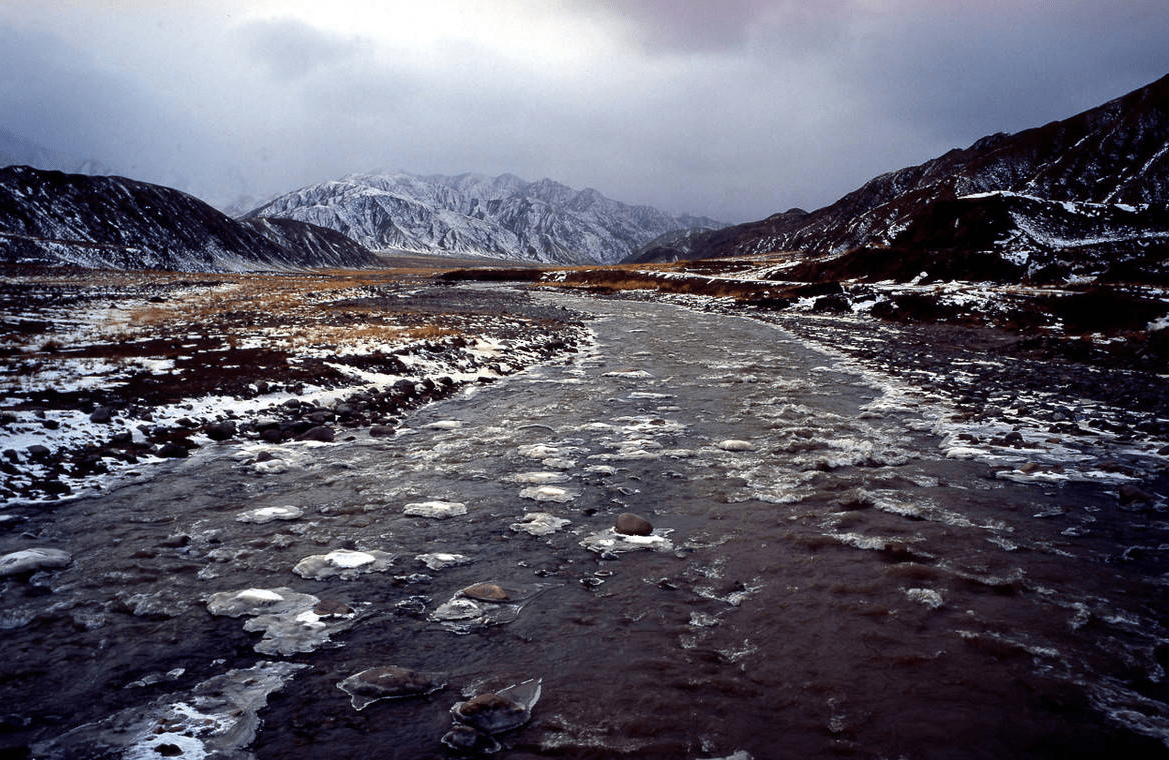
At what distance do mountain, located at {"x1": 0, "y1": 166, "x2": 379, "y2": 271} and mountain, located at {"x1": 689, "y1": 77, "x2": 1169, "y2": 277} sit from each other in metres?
127

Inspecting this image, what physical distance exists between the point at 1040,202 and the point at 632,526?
220 feet

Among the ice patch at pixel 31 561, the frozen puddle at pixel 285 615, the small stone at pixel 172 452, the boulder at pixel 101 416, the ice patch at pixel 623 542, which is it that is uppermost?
the boulder at pixel 101 416

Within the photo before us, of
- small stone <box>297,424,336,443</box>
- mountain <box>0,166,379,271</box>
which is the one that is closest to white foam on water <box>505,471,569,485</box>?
small stone <box>297,424,336,443</box>

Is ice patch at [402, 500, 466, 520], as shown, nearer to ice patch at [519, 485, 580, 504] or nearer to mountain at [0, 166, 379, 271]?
ice patch at [519, 485, 580, 504]

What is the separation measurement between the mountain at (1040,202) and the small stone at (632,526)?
147 feet

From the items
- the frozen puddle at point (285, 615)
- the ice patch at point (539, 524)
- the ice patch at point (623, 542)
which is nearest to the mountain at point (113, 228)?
the frozen puddle at point (285, 615)

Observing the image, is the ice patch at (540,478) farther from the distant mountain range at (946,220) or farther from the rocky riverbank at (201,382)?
the distant mountain range at (946,220)

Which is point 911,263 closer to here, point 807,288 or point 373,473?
point 807,288

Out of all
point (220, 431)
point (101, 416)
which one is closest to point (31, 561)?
point (220, 431)

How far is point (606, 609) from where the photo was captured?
5684mm

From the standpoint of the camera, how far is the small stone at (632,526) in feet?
24.1

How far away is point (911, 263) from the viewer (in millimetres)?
49656

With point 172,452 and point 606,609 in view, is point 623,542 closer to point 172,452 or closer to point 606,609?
point 606,609

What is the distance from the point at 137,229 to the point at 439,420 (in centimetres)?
16416
